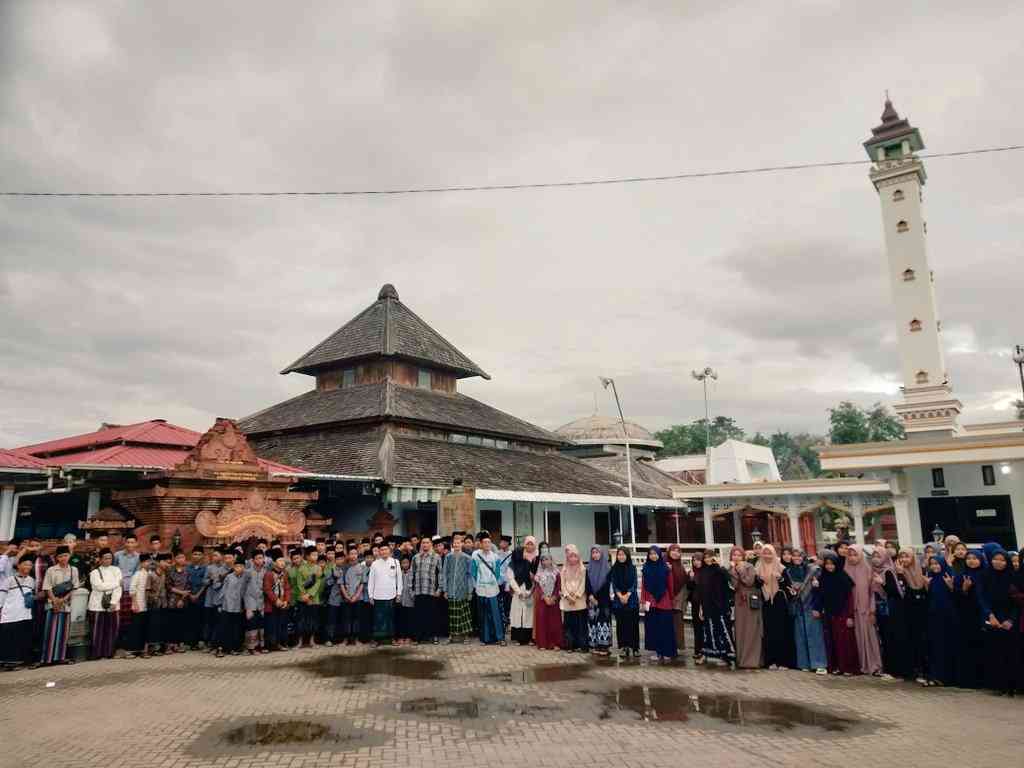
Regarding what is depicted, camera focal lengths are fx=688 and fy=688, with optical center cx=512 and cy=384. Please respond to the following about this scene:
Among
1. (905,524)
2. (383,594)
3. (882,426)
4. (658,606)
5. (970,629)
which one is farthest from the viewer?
(882,426)

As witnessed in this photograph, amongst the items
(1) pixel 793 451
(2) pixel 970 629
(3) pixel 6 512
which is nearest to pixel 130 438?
(3) pixel 6 512

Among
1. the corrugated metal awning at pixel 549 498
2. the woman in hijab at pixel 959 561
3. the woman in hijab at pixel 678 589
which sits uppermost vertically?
the corrugated metal awning at pixel 549 498

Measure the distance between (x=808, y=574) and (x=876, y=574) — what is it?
83 centimetres

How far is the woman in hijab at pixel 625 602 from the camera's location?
10.2 metres

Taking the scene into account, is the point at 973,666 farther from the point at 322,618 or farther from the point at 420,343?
the point at 420,343

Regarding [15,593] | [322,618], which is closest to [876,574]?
[322,618]

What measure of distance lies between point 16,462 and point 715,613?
1207 cm

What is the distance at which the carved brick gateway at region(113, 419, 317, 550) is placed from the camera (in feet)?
41.5

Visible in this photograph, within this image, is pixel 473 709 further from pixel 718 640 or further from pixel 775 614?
pixel 775 614

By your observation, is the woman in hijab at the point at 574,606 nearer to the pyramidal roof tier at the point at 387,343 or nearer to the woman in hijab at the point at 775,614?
the woman in hijab at the point at 775,614

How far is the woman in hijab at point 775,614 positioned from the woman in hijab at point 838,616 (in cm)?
50

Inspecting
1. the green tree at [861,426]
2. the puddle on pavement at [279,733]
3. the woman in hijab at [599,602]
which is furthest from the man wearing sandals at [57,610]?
the green tree at [861,426]

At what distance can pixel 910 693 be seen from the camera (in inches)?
312

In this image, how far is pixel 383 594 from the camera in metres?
11.2
